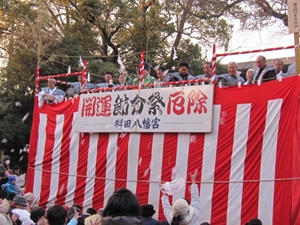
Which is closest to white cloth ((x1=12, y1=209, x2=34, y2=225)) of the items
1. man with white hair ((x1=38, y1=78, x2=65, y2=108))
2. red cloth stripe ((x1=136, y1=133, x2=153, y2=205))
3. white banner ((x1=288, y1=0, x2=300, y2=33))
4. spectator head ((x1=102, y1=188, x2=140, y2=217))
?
spectator head ((x1=102, y1=188, x2=140, y2=217))

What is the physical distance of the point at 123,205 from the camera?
3.07 m

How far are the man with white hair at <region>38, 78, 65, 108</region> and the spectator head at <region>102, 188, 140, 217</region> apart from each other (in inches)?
354

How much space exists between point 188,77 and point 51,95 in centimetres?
417

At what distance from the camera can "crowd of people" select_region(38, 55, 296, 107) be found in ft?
26.6

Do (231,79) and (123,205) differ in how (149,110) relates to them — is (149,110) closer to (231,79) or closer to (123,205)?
(231,79)

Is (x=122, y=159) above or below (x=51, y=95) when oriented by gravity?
below

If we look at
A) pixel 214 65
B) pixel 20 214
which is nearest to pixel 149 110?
pixel 214 65

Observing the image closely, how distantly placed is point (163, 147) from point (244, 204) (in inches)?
78.0

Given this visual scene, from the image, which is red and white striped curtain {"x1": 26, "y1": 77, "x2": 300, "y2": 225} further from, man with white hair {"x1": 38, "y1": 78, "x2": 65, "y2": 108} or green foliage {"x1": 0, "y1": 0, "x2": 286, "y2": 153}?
green foliage {"x1": 0, "y1": 0, "x2": 286, "y2": 153}

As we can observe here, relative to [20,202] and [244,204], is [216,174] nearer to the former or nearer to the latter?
[244,204]

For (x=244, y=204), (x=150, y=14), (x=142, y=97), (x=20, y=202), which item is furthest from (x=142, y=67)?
(x=150, y=14)

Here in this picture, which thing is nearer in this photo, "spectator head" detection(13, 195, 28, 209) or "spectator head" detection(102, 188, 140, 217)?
"spectator head" detection(102, 188, 140, 217)

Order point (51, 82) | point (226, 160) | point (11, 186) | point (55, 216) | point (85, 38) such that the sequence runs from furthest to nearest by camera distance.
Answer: point (85, 38) → point (51, 82) → point (11, 186) → point (226, 160) → point (55, 216)

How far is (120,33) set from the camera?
21766 mm
